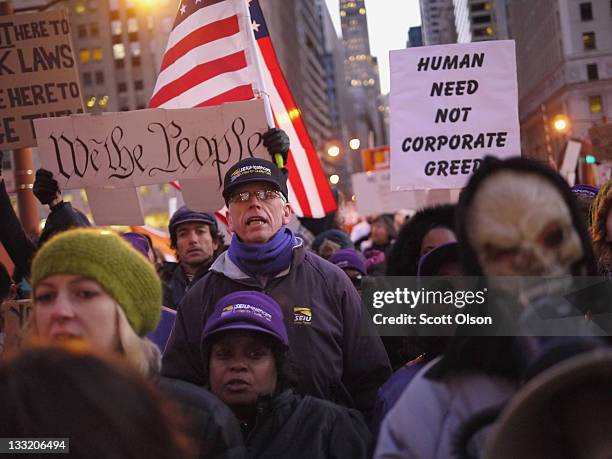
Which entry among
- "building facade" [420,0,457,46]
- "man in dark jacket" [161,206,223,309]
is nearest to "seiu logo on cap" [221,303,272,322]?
"man in dark jacket" [161,206,223,309]

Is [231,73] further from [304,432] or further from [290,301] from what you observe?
[304,432]

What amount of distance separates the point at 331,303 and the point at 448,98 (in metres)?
2.06

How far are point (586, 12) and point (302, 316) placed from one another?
6412 cm

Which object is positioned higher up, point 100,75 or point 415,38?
point 100,75

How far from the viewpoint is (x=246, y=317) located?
9.91ft

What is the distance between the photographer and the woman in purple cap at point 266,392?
279 centimetres

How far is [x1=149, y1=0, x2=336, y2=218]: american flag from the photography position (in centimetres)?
589

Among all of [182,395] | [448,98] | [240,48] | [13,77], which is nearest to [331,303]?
[182,395]

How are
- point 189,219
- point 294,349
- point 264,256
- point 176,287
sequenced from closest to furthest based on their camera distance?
point 294,349 < point 264,256 < point 176,287 < point 189,219

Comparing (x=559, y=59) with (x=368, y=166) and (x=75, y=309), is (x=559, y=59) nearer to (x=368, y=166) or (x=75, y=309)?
(x=368, y=166)

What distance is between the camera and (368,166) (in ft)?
55.7

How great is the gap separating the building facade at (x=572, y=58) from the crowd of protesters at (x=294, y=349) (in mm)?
54725

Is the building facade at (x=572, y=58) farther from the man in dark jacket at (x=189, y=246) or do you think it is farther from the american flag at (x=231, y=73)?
the man in dark jacket at (x=189, y=246)

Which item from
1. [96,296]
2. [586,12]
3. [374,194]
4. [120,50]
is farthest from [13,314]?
[120,50]
